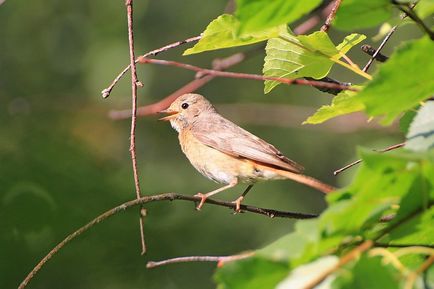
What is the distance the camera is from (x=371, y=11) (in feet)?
4.38

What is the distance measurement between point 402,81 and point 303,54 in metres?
0.71

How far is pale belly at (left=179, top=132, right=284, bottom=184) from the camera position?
4.18 m

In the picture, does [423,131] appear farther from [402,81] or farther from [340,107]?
[340,107]

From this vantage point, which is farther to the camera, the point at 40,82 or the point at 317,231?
the point at 40,82

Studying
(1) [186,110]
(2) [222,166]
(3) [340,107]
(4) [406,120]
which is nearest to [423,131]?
(3) [340,107]

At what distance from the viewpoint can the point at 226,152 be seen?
14.3ft

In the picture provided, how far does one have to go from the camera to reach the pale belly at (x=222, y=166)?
4.18 meters

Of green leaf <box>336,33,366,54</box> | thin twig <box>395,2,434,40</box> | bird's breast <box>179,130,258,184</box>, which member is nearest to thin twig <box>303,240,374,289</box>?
thin twig <box>395,2,434,40</box>

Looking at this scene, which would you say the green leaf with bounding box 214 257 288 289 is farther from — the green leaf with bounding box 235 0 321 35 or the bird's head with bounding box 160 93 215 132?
the bird's head with bounding box 160 93 215 132

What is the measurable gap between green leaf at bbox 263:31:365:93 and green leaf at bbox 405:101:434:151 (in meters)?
0.36

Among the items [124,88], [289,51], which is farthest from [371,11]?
[124,88]

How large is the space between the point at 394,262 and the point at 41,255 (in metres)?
4.31

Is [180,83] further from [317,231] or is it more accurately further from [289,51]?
[317,231]

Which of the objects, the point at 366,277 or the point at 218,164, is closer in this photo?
the point at 366,277
